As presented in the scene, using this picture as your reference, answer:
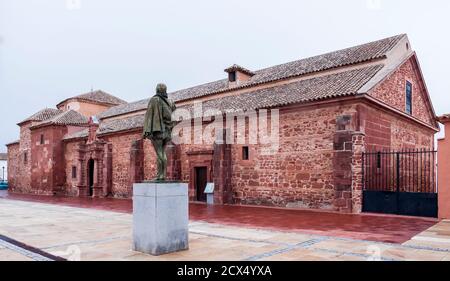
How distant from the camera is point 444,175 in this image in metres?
10.6

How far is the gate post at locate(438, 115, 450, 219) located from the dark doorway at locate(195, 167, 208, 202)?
10.3 m

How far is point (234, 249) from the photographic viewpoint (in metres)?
6.32

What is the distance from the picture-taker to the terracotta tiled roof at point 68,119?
28.7m

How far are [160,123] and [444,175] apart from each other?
873 centimetres

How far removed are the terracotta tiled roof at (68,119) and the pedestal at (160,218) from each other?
25153 mm

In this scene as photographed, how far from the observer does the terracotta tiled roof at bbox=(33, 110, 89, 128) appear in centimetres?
2873

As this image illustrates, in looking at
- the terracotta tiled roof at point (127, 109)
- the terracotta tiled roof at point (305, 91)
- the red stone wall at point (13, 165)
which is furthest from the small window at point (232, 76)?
the red stone wall at point (13, 165)

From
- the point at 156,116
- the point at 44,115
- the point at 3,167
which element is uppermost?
the point at 44,115

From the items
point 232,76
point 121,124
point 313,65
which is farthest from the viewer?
point 121,124

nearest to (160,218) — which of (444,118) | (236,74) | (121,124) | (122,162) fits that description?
(444,118)

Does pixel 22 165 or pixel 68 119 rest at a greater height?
pixel 68 119

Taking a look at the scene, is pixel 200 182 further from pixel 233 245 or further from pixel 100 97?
pixel 100 97

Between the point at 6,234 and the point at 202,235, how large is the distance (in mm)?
4415

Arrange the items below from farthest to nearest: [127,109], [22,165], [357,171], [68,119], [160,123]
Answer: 1. [22,165]
2. [68,119]
3. [127,109]
4. [357,171]
5. [160,123]
